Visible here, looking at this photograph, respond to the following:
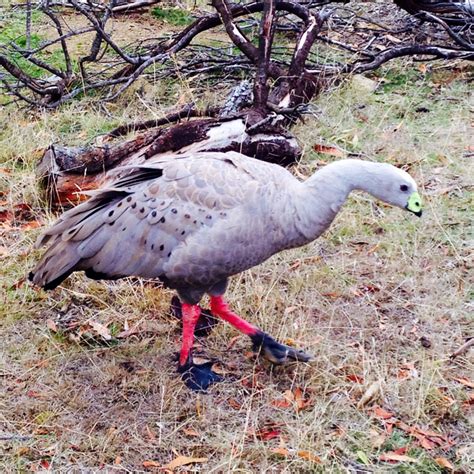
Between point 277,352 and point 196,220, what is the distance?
0.85m

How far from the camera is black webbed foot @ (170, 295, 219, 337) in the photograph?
3.89 meters

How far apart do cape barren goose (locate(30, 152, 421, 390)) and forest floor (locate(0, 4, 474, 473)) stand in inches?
9.2

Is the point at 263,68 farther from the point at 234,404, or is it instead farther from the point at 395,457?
the point at 395,457

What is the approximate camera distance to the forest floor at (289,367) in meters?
3.12

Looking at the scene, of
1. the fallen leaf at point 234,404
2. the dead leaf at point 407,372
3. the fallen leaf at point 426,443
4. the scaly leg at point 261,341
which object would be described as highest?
the scaly leg at point 261,341

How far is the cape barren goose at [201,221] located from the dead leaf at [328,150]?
2105mm

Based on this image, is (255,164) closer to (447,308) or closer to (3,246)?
(447,308)

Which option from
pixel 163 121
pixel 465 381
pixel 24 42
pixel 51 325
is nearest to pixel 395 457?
pixel 465 381

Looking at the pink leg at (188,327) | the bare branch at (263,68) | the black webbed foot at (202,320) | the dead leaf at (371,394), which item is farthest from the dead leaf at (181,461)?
the bare branch at (263,68)

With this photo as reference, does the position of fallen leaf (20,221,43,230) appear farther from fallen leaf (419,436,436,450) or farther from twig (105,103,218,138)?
fallen leaf (419,436,436,450)

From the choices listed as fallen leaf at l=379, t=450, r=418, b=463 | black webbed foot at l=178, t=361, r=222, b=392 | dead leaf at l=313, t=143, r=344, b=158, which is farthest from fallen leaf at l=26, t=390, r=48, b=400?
dead leaf at l=313, t=143, r=344, b=158

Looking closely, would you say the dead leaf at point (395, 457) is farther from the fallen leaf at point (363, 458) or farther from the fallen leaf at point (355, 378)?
the fallen leaf at point (355, 378)

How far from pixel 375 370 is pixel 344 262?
102cm

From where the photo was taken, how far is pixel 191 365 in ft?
11.6
